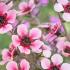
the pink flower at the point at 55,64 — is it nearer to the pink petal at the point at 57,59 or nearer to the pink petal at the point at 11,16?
the pink petal at the point at 57,59

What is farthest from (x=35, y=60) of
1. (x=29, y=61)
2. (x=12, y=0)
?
(x=12, y=0)

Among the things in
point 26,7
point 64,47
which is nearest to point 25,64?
point 64,47

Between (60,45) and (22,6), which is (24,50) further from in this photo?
(22,6)

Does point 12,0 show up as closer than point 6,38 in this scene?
Yes

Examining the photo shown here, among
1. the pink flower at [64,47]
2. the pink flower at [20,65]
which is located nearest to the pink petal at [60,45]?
the pink flower at [64,47]

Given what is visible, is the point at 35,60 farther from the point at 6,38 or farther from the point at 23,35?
the point at 6,38

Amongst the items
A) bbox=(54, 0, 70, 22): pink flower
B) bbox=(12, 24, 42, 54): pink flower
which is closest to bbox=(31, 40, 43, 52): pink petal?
bbox=(12, 24, 42, 54): pink flower
